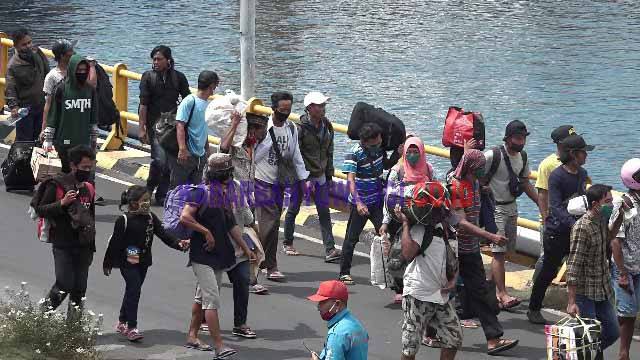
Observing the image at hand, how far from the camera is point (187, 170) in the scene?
572 inches

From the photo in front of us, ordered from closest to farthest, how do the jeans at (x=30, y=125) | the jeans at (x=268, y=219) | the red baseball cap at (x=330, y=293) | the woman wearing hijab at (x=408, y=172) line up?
the red baseball cap at (x=330, y=293), the woman wearing hijab at (x=408, y=172), the jeans at (x=268, y=219), the jeans at (x=30, y=125)

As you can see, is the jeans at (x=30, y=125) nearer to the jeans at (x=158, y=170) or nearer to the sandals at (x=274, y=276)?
the jeans at (x=158, y=170)

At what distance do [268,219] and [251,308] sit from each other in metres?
1.04

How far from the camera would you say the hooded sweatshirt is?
14.3m

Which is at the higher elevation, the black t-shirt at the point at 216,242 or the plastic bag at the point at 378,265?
the black t-shirt at the point at 216,242

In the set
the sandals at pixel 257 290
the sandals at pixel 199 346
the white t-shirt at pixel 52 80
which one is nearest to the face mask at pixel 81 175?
the sandals at pixel 199 346

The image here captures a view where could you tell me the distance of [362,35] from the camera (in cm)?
4497

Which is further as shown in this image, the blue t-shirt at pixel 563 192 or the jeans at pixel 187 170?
the jeans at pixel 187 170

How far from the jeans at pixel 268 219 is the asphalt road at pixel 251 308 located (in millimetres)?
273

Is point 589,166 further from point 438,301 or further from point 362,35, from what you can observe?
point 438,301

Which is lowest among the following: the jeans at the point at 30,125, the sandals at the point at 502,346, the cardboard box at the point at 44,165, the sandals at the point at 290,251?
the sandals at the point at 290,251

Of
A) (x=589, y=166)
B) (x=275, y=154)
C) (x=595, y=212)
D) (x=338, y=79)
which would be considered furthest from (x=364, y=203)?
(x=338, y=79)

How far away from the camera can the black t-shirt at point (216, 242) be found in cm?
1080

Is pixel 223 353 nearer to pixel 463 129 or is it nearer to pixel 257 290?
pixel 257 290
